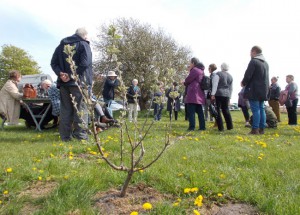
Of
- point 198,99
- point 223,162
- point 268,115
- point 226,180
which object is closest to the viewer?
point 226,180

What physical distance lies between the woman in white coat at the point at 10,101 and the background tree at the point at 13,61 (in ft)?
147

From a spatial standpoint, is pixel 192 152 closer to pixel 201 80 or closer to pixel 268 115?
pixel 201 80

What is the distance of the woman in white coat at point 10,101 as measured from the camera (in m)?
7.87

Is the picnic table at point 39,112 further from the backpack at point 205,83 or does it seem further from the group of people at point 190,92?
the backpack at point 205,83

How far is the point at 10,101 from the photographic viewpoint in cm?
796

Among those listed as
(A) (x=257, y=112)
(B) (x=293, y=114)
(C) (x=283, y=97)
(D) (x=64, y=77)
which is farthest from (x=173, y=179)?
(B) (x=293, y=114)

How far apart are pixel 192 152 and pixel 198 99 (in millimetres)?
3419

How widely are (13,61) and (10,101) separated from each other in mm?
46249

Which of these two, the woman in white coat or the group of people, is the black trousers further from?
the woman in white coat

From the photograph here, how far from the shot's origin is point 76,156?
14.1 ft

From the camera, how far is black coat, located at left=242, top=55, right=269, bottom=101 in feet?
22.6

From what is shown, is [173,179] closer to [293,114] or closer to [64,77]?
[64,77]

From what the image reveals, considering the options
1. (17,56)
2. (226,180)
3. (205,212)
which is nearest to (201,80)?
(226,180)

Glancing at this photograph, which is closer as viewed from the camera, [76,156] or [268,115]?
[76,156]
